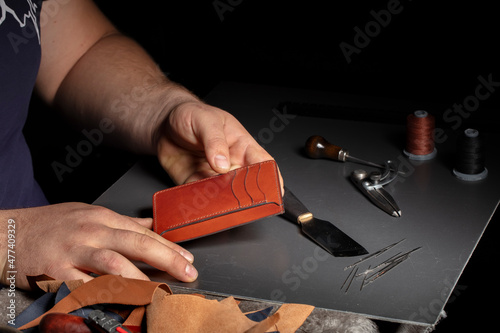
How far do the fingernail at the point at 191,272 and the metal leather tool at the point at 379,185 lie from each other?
0.43 meters

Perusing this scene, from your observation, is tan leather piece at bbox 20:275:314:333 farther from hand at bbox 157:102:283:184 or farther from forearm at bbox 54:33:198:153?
forearm at bbox 54:33:198:153

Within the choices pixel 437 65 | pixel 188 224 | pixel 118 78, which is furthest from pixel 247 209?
pixel 437 65

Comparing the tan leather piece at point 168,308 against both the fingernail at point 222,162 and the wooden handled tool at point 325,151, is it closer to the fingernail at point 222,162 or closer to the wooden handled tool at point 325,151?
the fingernail at point 222,162

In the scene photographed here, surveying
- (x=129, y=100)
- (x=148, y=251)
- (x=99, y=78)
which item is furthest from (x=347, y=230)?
(x=99, y=78)

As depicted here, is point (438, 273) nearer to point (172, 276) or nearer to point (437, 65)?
point (172, 276)

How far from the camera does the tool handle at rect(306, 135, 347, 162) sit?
1.48 m

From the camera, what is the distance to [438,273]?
1.13 metres

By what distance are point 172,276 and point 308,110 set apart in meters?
0.73

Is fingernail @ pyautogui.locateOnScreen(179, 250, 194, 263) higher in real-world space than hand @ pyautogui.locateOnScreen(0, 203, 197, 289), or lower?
lower

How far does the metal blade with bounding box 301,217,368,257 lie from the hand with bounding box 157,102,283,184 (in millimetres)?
200

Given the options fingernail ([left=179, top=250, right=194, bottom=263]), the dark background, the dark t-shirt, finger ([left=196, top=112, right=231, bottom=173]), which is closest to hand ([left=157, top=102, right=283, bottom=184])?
finger ([left=196, top=112, right=231, bottom=173])

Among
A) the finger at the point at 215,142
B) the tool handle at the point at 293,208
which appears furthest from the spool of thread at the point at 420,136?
the finger at the point at 215,142

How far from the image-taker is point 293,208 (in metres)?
1.31

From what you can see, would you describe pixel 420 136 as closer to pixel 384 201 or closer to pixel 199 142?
pixel 384 201
